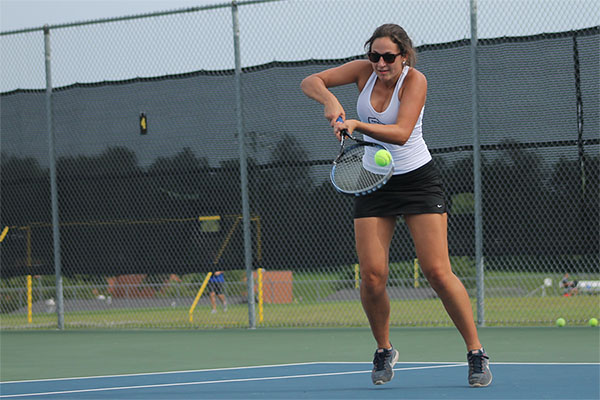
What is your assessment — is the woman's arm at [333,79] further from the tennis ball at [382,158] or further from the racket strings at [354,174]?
the tennis ball at [382,158]

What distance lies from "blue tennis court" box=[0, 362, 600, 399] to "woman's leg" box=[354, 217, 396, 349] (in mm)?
766

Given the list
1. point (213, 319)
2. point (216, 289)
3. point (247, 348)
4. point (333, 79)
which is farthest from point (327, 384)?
point (216, 289)

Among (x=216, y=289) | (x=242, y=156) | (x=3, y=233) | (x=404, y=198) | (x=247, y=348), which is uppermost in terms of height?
(x=242, y=156)

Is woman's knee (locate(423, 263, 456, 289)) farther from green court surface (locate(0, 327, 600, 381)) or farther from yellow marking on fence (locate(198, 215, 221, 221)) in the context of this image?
yellow marking on fence (locate(198, 215, 221, 221))

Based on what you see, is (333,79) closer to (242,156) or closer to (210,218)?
(242,156)

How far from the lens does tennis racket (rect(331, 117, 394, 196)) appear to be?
443 centimetres

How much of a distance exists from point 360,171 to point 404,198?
0.80ft

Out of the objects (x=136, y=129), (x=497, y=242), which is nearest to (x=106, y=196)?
(x=136, y=129)

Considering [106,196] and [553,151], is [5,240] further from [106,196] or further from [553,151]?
[553,151]

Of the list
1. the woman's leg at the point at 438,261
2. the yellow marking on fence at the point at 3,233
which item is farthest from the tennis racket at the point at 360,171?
the yellow marking on fence at the point at 3,233

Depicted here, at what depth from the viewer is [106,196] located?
32.3 ft

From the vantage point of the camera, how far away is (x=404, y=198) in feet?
14.9

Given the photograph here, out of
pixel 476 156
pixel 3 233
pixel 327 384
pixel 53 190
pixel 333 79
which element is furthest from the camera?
pixel 3 233

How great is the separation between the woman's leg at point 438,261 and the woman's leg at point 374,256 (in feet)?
0.46
